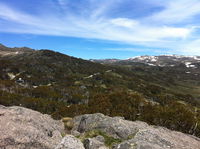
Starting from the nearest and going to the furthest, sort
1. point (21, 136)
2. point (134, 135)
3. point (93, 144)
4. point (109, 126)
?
point (21, 136), point (93, 144), point (134, 135), point (109, 126)

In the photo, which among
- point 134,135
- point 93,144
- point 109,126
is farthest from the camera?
point 109,126

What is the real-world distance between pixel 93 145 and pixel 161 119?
627 inches

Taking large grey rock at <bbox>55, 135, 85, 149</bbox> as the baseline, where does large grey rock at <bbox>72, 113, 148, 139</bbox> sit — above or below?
below

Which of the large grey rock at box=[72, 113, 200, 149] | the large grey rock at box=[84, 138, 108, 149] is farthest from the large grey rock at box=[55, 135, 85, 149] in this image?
the large grey rock at box=[72, 113, 200, 149]

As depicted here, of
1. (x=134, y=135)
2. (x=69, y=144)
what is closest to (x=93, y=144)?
(x=69, y=144)

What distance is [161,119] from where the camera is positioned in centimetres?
2394

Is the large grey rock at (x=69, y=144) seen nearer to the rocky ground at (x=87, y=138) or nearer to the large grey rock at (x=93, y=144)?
the rocky ground at (x=87, y=138)

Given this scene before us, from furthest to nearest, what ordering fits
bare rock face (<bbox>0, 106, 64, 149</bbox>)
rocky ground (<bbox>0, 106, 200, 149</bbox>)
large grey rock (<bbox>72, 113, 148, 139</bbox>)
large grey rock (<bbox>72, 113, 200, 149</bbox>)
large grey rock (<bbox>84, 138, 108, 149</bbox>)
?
large grey rock (<bbox>72, 113, 148, 139</bbox>) → large grey rock (<bbox>84, 138, 108, 149</bbox>) → large grey rock (<bbox>72, 113, 200, 149</bbox>) → rocky ground (<bbox>0, 106, 200, 149</bbox>) → bare rock face (<bbox>0, 106, 64, 149</bbox>)

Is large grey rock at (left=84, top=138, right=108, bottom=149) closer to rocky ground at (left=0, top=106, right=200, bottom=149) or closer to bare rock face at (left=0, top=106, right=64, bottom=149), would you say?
rocky ground at (left=0, top=106, right=200, bottom=149)

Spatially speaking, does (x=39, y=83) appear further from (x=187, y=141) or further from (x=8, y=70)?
(x=187, y=141)

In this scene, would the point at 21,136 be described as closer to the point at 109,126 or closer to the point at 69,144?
the point at 69,144

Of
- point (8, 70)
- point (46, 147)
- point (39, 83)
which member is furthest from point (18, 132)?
point (8, 70)

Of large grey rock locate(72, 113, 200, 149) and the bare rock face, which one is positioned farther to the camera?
large grey rock locate(72, 113, 200, 149)

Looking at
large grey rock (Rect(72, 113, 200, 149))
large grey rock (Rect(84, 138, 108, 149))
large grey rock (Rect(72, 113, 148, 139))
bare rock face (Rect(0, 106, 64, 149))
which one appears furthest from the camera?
large grey rock (Rect(72, 113, 148, 139))
